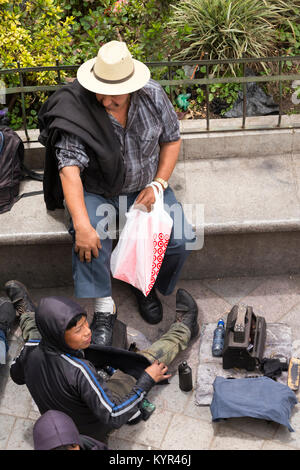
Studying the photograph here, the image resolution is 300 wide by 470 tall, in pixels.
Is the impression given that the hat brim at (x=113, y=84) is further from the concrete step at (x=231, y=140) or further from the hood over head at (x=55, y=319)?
the hood over head at (x=55, y=319)

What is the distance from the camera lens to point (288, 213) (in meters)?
5.33

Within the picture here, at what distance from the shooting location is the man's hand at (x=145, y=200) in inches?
193

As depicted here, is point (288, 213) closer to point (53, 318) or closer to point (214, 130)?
point (214, 130)

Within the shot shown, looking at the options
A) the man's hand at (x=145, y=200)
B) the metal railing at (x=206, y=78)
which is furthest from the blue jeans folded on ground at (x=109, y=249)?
the metal railing at (x=206, y=78)

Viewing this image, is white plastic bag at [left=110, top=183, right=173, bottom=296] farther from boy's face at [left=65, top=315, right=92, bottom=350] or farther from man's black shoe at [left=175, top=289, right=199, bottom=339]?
boy's face at [left=65, top=315, right=92, bottom=350]

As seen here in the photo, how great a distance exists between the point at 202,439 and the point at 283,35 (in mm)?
4288

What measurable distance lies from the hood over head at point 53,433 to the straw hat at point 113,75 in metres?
2.08

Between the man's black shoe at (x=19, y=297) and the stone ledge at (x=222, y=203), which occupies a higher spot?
the stone ledge at (x=222, y=203)

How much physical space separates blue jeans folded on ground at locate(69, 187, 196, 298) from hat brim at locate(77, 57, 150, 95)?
0.80 meters

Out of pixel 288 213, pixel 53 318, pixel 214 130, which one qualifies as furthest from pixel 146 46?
pixel 53 318

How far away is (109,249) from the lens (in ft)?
16.3

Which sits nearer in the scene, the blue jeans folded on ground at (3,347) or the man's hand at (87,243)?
the man's hand at (87,243)

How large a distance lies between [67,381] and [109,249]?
1.29 meters

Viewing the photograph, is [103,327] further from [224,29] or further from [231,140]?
[224,29]
